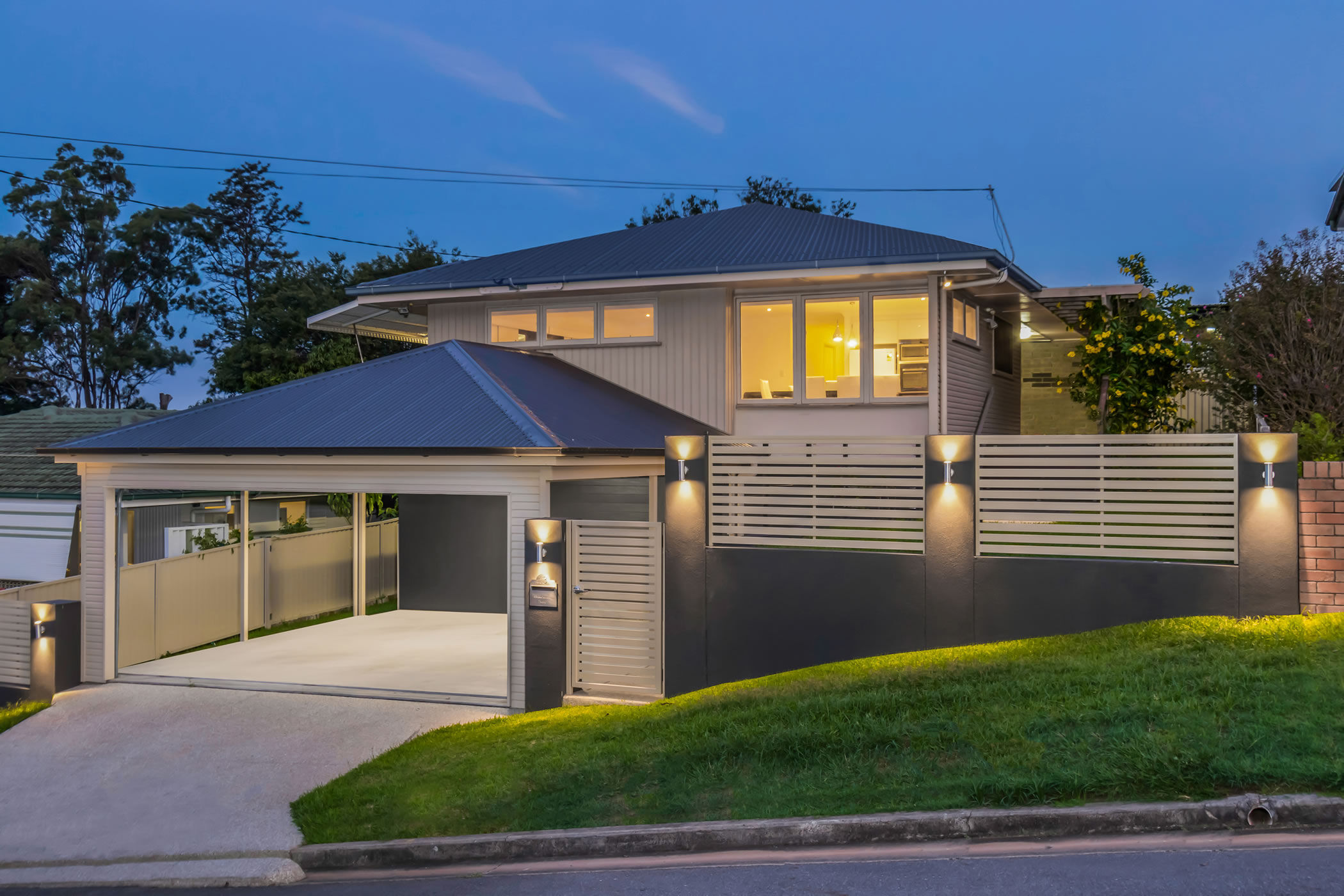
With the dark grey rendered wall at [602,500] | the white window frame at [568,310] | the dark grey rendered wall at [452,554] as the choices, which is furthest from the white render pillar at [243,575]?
the white window frame at [568,310]

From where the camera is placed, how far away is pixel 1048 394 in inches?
804

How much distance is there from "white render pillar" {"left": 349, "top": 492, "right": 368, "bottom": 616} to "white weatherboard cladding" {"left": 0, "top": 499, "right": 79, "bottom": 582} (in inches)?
180

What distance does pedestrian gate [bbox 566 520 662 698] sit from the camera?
34.3 ft

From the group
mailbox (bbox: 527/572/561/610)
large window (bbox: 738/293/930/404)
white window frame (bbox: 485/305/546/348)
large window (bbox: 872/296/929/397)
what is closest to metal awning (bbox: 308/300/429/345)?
white window frame (bbox: 485/305/546/348)

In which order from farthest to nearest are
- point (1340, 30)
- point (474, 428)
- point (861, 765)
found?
1. point (1340, 30)
2. point (474, 428)
3. point (861, 765)

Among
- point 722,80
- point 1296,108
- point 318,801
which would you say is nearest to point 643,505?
point 318,801

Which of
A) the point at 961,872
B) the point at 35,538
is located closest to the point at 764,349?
the point at 961,872

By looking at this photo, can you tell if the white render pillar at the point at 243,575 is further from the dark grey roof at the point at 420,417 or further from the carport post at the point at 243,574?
the dark grey roof at the point at 420,417

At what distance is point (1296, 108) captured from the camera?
108 metres

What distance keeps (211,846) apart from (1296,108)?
127 m

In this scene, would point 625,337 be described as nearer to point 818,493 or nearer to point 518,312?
point 518,312

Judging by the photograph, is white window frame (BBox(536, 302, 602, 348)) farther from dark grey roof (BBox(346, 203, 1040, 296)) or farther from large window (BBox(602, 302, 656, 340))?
dark grey roof (BBox(346, 203, 1040, 296))

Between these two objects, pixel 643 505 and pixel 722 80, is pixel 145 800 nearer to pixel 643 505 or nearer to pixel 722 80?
pixel 643 505

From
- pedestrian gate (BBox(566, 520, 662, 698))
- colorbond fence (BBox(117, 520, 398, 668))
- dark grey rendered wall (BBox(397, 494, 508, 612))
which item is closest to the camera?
pedestrian gate (BBox(566, 520, 662, 698))
